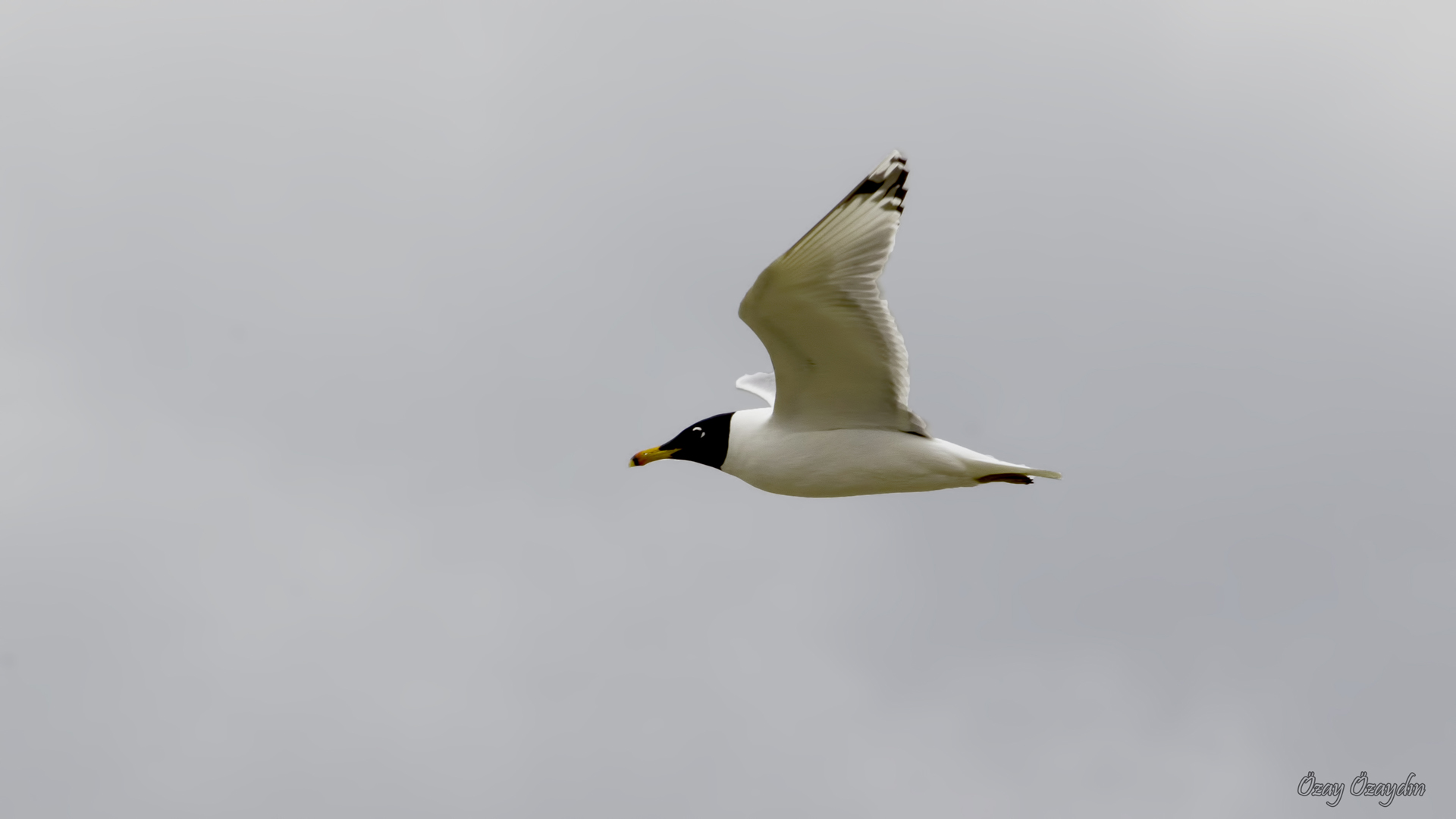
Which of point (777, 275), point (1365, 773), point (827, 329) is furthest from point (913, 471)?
point (1365, 773)

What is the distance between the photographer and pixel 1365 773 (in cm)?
1163

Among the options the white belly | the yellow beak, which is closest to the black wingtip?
the white belly

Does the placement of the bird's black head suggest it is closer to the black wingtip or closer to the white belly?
the white belly

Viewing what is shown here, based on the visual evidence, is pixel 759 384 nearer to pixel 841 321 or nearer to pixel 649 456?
pixel 649 456

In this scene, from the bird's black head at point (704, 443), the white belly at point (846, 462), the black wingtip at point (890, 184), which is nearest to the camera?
the black wingtip at point (890, 184)

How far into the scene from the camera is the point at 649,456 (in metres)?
11.9

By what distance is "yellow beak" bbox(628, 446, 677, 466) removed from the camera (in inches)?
464

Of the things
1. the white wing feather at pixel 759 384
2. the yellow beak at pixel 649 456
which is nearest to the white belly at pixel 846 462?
the yellow beak at pixel 649 456

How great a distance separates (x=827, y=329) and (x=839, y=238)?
812 millimetres

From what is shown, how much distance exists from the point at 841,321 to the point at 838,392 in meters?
0.90

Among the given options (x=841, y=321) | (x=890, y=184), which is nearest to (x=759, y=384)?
(x=841, y=321)

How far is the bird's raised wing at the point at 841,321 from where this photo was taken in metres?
9.33

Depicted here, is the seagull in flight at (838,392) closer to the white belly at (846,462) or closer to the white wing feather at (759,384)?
the white belly at (846,462)

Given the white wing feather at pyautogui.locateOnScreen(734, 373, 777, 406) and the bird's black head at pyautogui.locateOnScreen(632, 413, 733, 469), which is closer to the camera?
the bird's black head at pyautogui.locateOnScreen(632, 413, 733, 469)
